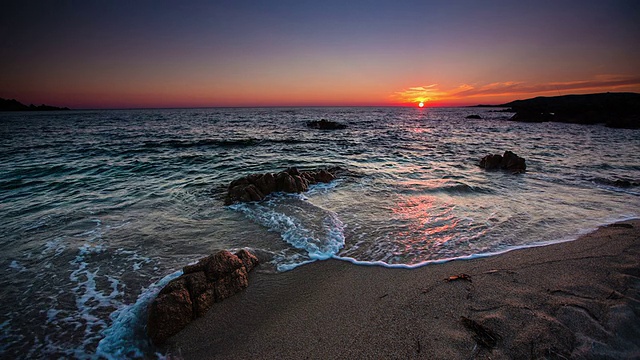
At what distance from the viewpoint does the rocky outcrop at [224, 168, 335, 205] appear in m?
8.62

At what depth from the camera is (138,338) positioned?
134 inches

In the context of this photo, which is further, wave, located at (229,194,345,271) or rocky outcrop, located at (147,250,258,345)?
wave, located at (229,194,345,271)

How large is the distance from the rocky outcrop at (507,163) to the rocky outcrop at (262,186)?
922 cm

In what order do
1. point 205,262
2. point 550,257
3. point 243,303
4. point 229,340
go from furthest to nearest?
1. point 550,257
2. point 205,262
3. point 243,303
4. point 229,340

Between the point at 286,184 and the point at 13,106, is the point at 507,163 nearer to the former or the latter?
the point at 286,184

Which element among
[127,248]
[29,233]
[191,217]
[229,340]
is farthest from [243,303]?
[29,233]

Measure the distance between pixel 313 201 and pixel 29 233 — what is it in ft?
23.5

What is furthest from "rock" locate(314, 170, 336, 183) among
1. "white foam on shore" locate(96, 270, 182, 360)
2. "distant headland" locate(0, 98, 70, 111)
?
"distant headland" locate(0, 98, 70, 111)

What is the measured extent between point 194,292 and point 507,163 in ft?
46.5

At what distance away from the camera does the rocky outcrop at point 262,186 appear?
8625 millimetres

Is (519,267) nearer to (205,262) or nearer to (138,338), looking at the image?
(205,262)

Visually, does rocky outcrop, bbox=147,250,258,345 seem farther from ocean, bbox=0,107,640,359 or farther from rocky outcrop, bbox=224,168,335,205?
rocky outcrop, bbox=224,168,335,205

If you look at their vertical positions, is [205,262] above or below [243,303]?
above

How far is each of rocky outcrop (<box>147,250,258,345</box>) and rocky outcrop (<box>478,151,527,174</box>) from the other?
41.9 feet
